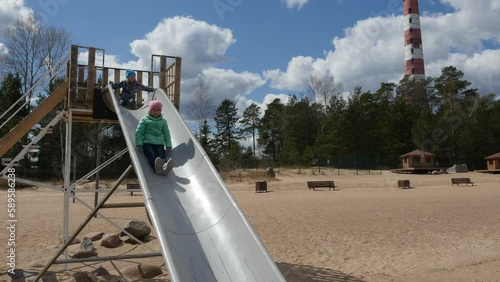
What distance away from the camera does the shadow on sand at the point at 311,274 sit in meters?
9.12

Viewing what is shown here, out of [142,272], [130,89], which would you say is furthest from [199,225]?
[130,89]

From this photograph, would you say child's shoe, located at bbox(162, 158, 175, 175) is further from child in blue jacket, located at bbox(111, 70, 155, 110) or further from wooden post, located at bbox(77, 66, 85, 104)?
wooden post, located at bbox(77, 66, 85, 104)

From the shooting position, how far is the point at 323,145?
6003cm

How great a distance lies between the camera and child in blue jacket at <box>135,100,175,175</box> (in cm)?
692

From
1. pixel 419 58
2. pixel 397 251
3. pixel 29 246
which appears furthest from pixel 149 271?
pixel 419 58

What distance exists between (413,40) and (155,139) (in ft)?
236

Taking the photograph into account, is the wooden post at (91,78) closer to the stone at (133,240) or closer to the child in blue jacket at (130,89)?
the child in blue jacket at (130,89)

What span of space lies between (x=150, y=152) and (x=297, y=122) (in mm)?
63336

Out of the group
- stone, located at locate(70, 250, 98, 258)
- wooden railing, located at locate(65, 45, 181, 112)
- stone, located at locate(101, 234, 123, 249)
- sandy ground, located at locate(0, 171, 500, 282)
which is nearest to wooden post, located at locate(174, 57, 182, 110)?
wooden railing, located at locate(65, 45, 181, 112)

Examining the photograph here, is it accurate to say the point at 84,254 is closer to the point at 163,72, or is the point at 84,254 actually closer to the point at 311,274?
the point at 163,72

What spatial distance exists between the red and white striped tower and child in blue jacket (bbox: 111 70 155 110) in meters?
69.4

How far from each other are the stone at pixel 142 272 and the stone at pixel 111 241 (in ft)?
9.72

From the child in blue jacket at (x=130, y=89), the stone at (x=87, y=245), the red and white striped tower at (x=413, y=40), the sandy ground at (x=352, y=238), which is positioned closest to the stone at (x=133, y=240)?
the sandy ground at (x=352, y=238)

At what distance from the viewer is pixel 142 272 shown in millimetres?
9383
